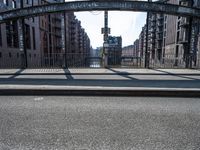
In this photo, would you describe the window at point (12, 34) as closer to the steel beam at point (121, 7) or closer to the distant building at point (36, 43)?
the distant building at point (36, 43)

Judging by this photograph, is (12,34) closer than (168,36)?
Yes

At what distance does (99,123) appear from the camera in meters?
4.57

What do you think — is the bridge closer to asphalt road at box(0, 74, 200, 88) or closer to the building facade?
asphalt road at box(0, 74, 200, 88)

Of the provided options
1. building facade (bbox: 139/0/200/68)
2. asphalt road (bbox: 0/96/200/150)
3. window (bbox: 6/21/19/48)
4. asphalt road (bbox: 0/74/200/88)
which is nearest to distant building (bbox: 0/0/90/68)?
window (bbox: 6/21/19/48)

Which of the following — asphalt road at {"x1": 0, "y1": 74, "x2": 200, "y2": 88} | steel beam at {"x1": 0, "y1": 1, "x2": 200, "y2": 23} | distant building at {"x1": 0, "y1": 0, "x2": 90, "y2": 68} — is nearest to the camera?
asphalt road at {"x1": 0, "y1": 74, "x2": 200, "y2": 88}

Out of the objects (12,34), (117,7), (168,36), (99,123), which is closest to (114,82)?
(99,123)

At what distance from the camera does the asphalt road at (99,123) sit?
3.58 m

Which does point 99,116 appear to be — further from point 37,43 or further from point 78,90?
point 37,43

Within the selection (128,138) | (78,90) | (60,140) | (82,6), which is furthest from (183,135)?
(82,6)

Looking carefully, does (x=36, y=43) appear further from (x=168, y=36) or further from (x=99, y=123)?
(x=168, y=36)

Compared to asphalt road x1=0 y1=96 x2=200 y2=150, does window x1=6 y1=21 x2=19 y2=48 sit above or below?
above

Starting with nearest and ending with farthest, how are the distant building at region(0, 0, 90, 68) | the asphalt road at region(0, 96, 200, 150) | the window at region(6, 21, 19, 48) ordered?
the asphalt road at region(0, 96, 200, 150)
the distant building at region(0, 0, 90, 68)
the window at region(6, 21, 19, 48)

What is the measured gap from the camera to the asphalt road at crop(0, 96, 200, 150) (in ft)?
11.7

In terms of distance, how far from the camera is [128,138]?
381 cm
